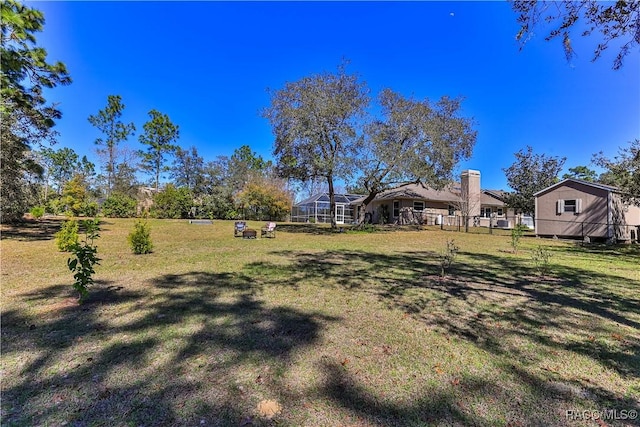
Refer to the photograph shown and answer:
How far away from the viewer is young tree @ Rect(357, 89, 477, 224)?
675 inches

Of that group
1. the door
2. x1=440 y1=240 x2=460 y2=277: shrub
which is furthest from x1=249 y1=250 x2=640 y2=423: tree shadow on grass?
the door

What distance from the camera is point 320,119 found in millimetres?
16688

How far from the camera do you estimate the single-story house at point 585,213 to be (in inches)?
625

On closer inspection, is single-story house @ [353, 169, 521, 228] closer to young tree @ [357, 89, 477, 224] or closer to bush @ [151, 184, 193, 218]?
young tree @ [357, 89, 477, 224]

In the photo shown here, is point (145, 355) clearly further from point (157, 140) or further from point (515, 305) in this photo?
point (157, 140)

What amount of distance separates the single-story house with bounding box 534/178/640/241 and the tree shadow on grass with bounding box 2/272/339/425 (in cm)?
1891

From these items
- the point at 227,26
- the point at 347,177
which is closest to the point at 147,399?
the point at 227,26

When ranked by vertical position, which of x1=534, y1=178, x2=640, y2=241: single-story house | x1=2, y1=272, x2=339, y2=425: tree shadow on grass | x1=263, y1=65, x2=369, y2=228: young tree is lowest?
x1=2, y1=272, x2=339, y2=425: tree shadow on grass

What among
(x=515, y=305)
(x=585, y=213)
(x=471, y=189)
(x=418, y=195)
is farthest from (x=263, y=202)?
(x=515, y=305)

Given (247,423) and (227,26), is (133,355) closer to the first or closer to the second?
(247,423)

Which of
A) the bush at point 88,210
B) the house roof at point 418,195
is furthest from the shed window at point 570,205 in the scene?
the bush at point 88,210

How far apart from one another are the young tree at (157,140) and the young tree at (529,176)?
37843 mm

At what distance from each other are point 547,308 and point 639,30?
4.02m

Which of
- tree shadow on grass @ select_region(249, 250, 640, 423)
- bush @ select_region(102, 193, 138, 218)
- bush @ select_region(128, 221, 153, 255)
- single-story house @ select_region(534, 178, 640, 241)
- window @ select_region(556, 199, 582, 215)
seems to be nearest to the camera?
tree shadow on grass @ select_region(249, 250, 640, 423)
